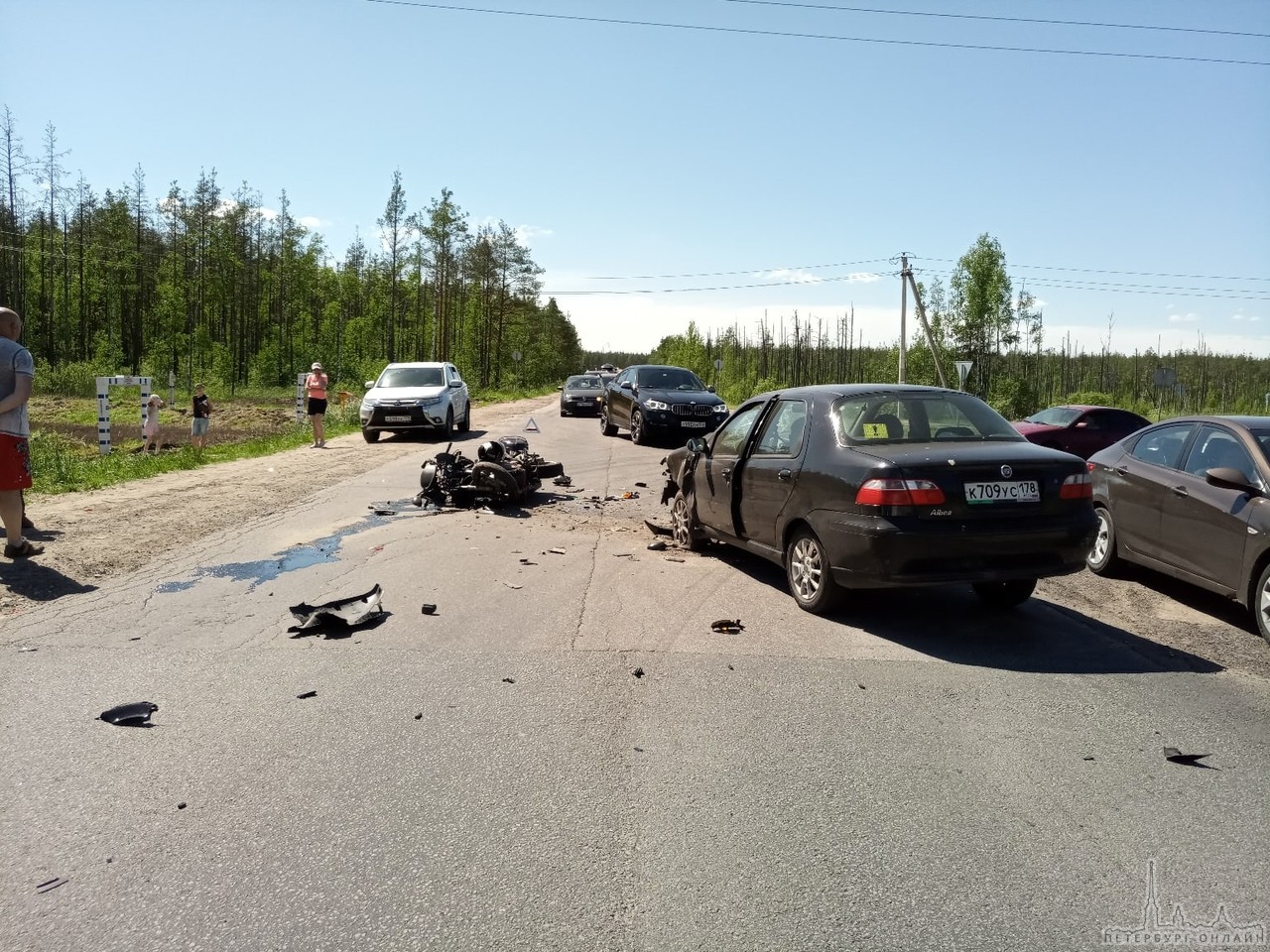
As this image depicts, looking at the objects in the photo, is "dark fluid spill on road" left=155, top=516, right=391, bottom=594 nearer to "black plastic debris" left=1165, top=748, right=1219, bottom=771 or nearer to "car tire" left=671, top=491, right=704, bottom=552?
"car tire" left=671, top=491, right=704, bottom=552

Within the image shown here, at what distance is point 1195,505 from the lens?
274 inches

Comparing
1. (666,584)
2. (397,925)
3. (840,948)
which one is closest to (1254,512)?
(666,584)

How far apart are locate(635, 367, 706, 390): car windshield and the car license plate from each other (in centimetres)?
1703

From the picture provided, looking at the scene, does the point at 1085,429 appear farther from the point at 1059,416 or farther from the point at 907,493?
the point at 907,493

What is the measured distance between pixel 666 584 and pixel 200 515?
621 centimetres

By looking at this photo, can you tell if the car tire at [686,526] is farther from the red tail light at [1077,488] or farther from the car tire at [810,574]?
the red tail light at [1077,488]

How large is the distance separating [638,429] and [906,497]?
1634cm

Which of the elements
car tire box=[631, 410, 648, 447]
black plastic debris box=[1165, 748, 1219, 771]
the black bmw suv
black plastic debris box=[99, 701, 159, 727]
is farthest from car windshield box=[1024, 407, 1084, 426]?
black plastic debris box=[99, 701, 159, 727]

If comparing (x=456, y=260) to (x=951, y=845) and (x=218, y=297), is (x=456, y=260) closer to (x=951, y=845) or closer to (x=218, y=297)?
(x=218, y=297)

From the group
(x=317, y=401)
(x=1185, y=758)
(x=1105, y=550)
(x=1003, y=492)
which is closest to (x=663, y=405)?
(x=317, y=401)

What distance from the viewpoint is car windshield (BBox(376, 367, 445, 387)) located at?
22422 millimetres

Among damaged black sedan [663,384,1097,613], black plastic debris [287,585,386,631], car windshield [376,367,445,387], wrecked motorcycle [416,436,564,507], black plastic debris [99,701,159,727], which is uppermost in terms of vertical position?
car windshield [376,367,445,387]

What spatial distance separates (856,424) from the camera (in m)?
6.50

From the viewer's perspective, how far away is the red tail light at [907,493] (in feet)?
18.8
